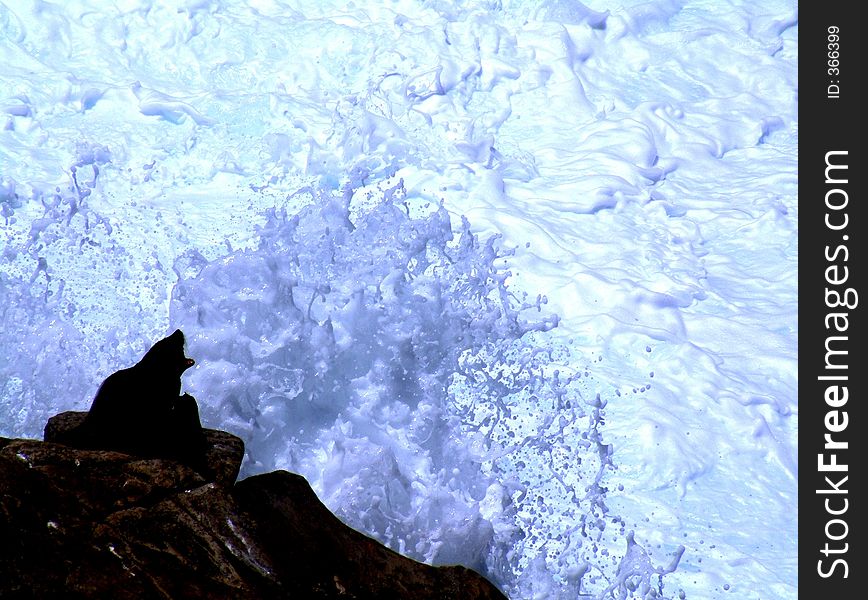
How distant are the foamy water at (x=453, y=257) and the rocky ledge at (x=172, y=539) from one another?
2.41 ft

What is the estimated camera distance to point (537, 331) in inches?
189

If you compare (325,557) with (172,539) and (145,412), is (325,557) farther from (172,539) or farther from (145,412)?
(145,412)

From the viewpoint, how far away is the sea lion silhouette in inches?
100

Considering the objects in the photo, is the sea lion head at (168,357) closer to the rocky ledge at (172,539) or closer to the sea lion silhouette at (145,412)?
the sea lion silhouette at (145,412)

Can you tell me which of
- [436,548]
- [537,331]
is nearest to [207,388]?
[436,548]

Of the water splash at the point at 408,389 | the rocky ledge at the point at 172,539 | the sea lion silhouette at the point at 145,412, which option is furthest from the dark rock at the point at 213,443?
the water splash at the point at 408,389

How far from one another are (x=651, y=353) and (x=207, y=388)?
7.99 ft

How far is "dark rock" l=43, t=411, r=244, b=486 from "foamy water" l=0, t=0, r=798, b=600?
2.02 ft

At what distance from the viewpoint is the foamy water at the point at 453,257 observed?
11.9 ft

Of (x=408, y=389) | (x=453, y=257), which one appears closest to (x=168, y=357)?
(x=408, y=389)

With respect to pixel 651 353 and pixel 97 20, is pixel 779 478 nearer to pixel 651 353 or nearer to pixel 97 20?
pixel 651 353

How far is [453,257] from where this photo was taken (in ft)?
15.9

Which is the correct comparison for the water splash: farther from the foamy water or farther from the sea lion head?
the sea lion head

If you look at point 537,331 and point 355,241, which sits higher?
point 355,241
